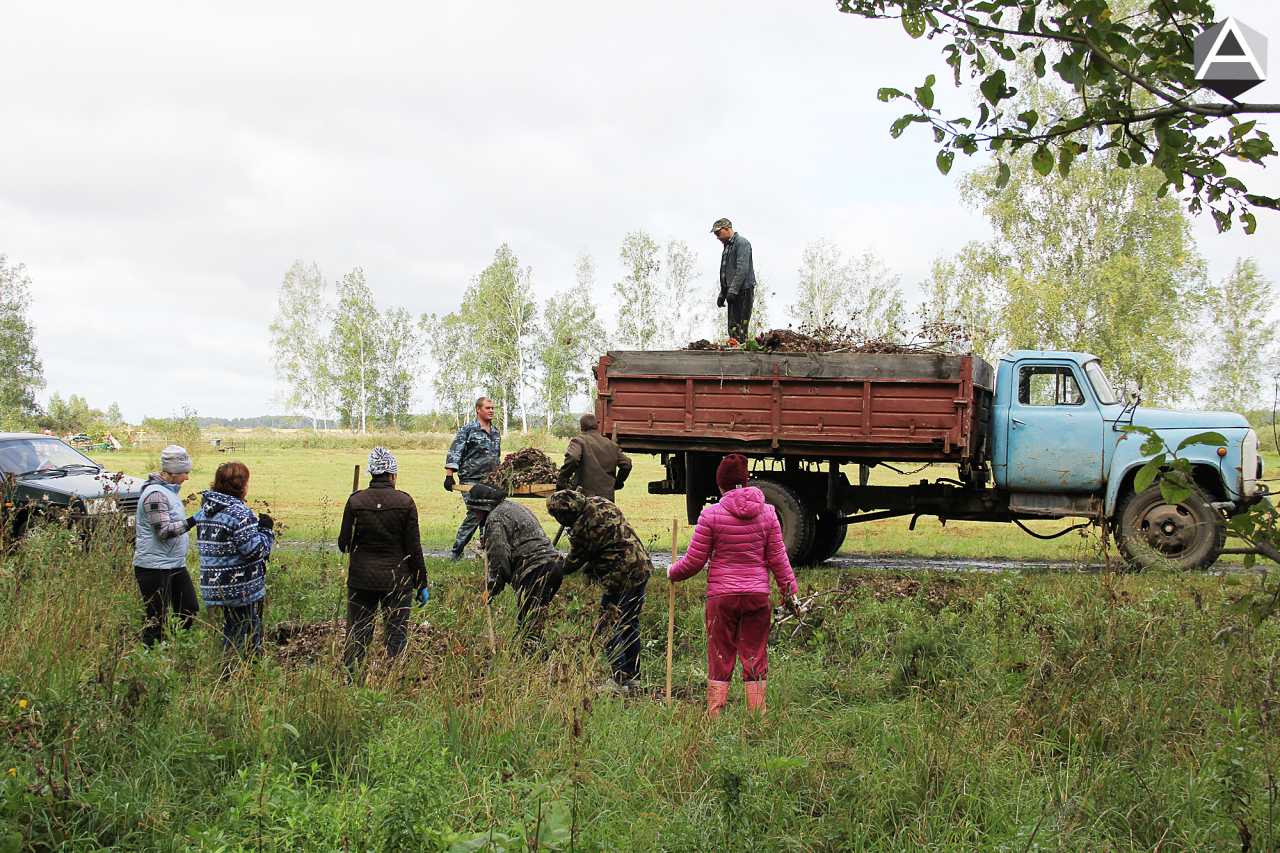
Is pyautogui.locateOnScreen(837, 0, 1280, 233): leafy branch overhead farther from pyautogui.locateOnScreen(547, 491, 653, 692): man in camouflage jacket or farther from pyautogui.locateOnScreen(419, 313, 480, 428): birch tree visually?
pyautogui.locateOnScreen(419, 313, 480, 428): birch tree

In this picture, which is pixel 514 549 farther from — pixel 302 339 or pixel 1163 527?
pixel 302 339

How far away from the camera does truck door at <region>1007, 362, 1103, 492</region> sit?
8.84 m

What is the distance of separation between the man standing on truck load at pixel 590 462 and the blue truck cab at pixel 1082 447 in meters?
4.18

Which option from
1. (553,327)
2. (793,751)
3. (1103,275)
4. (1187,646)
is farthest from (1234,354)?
(793,751)

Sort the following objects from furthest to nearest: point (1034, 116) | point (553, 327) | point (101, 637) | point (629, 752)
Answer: point (553, 327) → point (101, 637) → point (629, 752) → point (1034, 116)

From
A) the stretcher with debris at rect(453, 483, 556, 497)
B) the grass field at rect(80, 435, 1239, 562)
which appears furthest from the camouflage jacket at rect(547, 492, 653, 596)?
the grass field at rect(80, 435, 1239, 562)

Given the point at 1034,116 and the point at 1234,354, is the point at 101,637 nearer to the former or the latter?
the point at 1034,116

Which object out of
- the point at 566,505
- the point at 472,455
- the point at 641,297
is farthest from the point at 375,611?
the point at 641,297

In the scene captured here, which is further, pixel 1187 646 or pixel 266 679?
pixel 1187 646

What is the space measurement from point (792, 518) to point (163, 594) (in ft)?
19.4

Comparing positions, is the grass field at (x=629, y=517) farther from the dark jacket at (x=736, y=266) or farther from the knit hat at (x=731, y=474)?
the dark jacket at (x=736, y=266)

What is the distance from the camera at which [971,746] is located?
12.0 feet

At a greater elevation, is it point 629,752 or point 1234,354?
point 1234,354

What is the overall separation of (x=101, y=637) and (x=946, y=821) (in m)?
4.29
